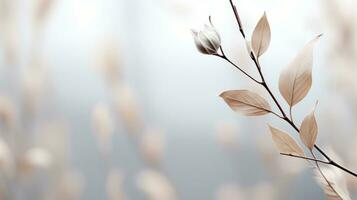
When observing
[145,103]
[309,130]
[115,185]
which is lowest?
[115,185]

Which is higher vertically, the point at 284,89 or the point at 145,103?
the point at 284,89

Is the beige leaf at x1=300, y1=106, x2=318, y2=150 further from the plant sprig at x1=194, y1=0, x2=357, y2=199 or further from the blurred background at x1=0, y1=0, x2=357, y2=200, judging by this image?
the blurred background at x1=0, y1=0, x2=357, y2=200

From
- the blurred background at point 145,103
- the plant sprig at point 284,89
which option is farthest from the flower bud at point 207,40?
the blurred background at point 145,103

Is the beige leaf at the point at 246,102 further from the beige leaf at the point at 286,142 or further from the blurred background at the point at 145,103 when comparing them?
the blurred background at the point at 145,103

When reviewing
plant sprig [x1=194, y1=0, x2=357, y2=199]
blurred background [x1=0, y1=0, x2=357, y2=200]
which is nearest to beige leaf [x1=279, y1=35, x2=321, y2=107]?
plant sprig [x1=194, y1=0, x2=357, y2=199]

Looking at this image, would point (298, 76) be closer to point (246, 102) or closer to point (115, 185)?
point (246, 102)

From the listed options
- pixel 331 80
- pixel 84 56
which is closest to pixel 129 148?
pixel 84 56

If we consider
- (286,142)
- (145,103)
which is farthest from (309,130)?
(145,103)
